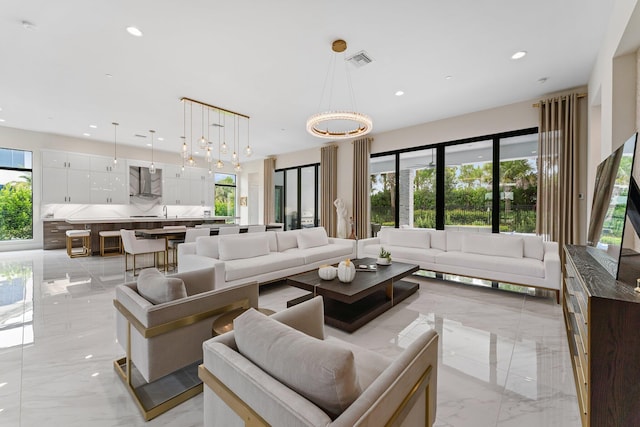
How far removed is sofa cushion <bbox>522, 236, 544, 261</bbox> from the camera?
156 inches

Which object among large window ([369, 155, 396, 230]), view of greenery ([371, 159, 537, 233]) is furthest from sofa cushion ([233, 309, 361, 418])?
large window ([369, 155, 396, 230])

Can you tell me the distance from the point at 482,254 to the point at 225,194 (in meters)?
9.60

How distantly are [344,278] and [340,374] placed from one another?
2.21 m

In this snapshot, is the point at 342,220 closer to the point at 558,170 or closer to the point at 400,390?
the point at 558,170

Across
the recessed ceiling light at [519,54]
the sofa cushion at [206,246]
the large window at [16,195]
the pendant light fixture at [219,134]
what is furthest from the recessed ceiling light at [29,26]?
the large window at [16,195]

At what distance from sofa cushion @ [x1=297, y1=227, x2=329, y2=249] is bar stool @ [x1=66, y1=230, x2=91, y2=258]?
5.52 meters

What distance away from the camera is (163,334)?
1.64 meters

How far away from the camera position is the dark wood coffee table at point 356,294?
270 centimetres

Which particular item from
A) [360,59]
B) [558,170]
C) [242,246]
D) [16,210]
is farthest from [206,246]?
[16,210]

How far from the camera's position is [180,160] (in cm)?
974

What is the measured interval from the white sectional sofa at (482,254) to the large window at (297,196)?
3.81m

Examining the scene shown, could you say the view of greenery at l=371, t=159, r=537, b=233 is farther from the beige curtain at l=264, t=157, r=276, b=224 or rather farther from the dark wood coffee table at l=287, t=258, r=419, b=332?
the beige curtain at l=264, t=157, r=276, b=224

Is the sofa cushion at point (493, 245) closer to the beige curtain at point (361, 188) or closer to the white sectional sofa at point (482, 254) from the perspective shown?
the white sectional sofa at point (482, 254)

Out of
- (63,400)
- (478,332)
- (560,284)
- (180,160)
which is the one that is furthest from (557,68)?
(180,160)
